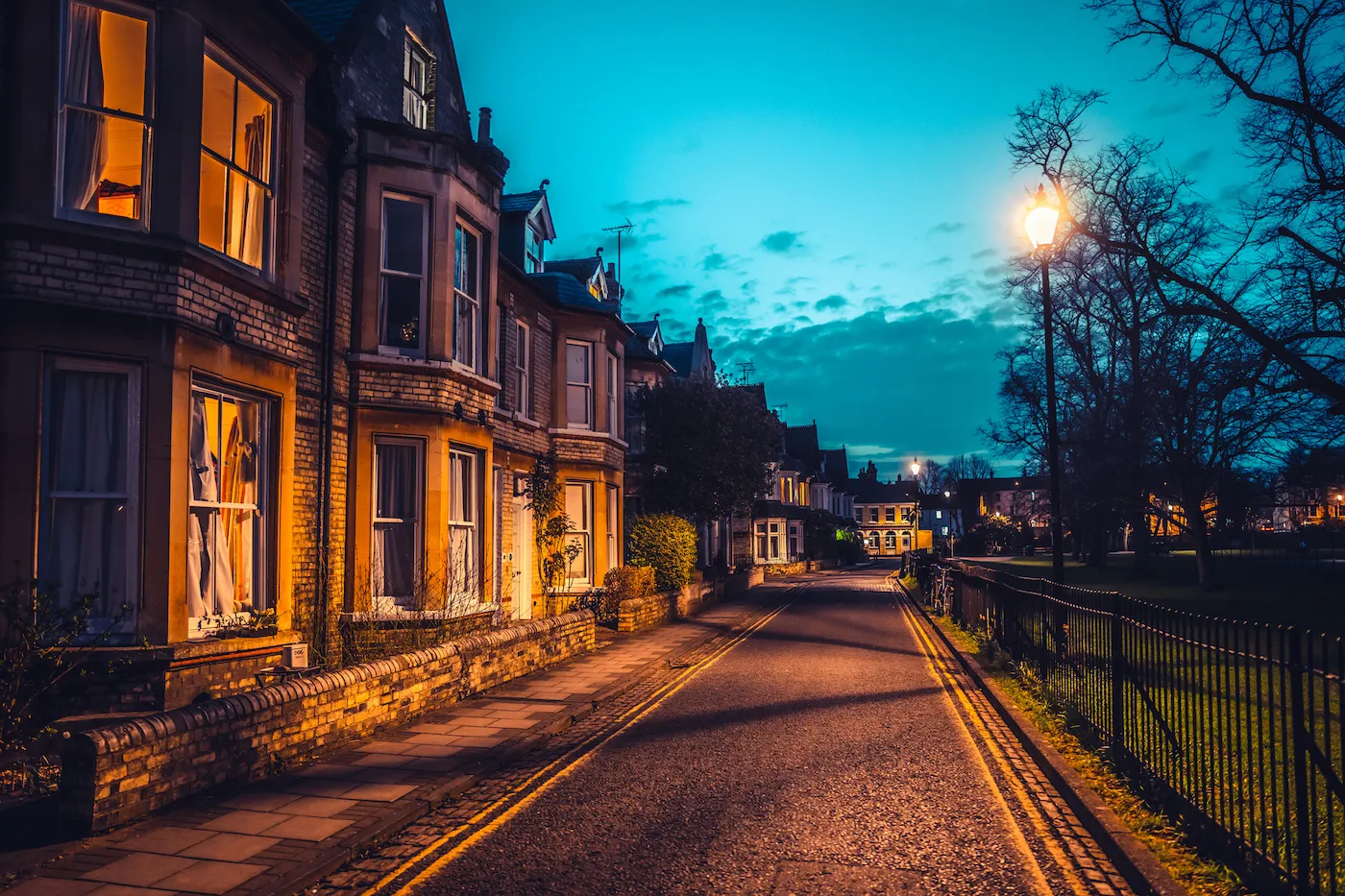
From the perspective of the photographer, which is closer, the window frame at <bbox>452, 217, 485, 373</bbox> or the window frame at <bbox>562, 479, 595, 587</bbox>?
the window frame at <bbox>452, 217, 485, 373</bbox>

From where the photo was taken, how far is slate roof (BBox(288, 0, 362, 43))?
13.5 m

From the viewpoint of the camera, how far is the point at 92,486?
887cm

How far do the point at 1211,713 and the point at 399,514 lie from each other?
10.3 m

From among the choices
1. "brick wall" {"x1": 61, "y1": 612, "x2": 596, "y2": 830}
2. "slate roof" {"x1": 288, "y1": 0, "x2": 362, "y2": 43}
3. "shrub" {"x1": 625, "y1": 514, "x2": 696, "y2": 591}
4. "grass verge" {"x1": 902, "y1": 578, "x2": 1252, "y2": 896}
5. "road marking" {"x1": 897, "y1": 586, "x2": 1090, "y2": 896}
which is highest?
"slate roof" {"x1": 288, "y1": 0, "x2": 362, "y2": 43}

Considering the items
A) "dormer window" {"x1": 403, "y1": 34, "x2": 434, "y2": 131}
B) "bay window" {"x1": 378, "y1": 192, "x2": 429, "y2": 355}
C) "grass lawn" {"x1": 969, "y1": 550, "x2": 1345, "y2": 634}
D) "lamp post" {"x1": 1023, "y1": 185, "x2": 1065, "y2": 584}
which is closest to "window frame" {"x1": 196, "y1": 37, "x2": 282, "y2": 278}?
"bay window" {"x1": 378, "y1": 192, "x2": 429, "y2": 355}

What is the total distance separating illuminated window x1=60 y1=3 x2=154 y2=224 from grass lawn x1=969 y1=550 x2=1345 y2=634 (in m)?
19.3

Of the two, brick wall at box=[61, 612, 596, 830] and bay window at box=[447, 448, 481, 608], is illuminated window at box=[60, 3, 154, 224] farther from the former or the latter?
bay window at box=[447, 448, 481, 608]

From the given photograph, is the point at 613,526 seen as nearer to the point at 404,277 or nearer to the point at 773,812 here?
the point at 404,277

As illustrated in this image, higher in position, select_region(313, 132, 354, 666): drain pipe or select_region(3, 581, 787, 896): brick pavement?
select_region(313, 132, 354, 666): drain pipe

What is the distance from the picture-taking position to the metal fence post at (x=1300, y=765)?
4527 millimetres

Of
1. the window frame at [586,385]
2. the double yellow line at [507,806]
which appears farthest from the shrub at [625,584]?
the double yellow line at [507,806]

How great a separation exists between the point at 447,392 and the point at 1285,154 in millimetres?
16445

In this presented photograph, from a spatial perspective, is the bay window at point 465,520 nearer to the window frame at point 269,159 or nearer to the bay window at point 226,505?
the bay window at point 226,505

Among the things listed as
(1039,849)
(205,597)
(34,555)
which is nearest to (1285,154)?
(1039,849)
